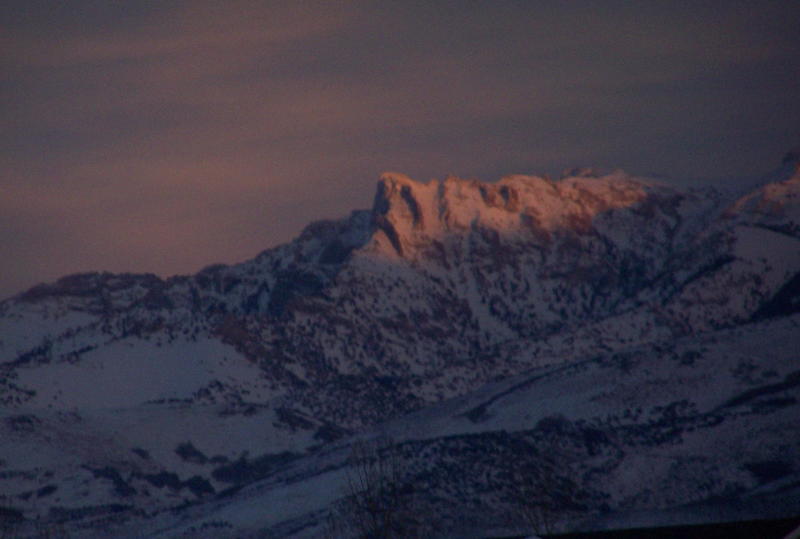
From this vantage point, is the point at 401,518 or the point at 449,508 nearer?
the point at 401,518

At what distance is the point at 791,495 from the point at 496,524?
133 feet

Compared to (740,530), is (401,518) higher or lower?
lower

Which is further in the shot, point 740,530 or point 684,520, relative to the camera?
point 684,520

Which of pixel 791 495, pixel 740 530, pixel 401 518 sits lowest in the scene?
pixel 791 495

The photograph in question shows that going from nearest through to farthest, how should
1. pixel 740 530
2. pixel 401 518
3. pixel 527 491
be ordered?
pixel 740 530 → pixel 401 518 → pixel 527 491

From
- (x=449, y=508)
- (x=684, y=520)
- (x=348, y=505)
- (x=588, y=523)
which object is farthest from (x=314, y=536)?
(x=684, y=520)

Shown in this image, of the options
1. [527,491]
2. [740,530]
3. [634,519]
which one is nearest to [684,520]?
[634,519]

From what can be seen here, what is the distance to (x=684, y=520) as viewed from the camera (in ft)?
614

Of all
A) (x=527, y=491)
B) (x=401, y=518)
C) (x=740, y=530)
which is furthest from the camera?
(x=527, y=491)

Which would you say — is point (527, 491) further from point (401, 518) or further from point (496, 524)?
point (401, 518)

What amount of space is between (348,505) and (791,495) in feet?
198

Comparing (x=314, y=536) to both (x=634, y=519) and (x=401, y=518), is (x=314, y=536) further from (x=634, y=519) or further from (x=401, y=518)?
(x=634, y=519)

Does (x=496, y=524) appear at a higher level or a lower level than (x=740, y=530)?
lower

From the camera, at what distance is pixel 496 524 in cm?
18738
